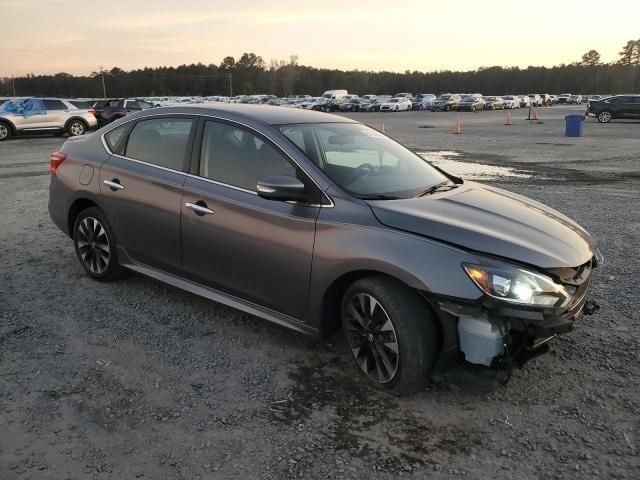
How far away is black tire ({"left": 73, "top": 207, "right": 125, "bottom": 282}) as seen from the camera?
16.0 ft

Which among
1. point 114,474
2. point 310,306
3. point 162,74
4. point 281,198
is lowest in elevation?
point 114,474

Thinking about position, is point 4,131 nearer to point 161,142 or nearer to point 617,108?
point 161,142

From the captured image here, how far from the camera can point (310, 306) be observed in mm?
3502

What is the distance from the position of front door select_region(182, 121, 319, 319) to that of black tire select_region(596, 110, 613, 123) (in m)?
32.5

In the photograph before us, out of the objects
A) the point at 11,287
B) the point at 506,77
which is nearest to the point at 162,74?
the point at 506,77

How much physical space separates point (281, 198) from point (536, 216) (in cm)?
176

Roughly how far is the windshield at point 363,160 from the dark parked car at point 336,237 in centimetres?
2

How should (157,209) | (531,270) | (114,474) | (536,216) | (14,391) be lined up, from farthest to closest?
(157,209) → (536,216) → (14,391) → (531,270) → (114,474)

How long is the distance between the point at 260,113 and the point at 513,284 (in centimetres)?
228

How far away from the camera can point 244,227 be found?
3.75 meters

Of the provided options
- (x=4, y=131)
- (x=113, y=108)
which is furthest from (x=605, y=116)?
(x=4, y=131)

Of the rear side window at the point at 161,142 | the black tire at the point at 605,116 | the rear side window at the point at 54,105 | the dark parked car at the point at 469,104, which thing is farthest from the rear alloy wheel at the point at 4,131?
the dark parked car at the point at 469,104

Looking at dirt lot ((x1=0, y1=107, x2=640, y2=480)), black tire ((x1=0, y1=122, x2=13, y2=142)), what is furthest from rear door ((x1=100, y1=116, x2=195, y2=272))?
black tire ((x1=0, y1=122, x2=13, y2=142))

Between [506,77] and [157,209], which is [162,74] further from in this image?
[157,209]
